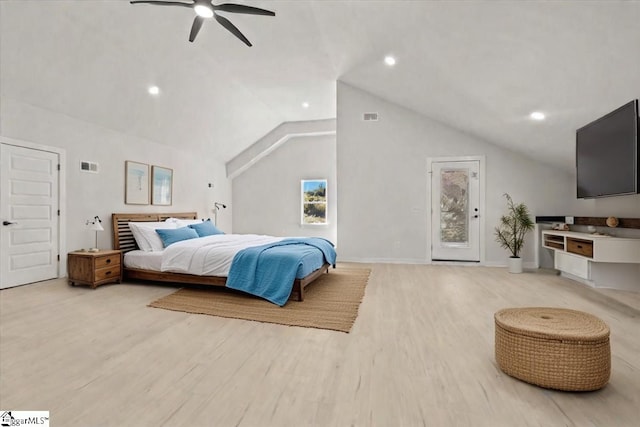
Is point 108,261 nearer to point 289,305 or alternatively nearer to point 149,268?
point 149,268

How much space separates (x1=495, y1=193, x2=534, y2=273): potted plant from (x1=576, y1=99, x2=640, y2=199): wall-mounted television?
1308 mm

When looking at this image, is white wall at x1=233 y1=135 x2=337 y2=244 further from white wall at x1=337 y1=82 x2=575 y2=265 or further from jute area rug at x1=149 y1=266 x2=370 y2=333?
jute area rug at x1=149 y1=266 x2=370 y2=333

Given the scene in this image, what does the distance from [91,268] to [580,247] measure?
629cm

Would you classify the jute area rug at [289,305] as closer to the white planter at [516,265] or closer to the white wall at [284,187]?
the white planter at [516,265]

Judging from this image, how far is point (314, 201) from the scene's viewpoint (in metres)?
8.78

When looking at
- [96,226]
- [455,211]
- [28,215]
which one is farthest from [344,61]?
[28,215]

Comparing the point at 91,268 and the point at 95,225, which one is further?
the point at 95,225

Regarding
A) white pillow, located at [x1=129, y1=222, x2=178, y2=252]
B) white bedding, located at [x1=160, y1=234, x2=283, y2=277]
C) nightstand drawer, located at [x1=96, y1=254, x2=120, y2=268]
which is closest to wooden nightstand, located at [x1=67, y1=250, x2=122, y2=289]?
nightstand drawer, located at [x1=96, y1=254, x2=120, y2=268]

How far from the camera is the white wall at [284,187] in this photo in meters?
8.73

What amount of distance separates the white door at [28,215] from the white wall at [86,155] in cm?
18

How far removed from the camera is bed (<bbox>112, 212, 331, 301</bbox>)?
402 cm

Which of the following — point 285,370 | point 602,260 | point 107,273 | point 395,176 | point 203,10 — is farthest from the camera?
point 395,176

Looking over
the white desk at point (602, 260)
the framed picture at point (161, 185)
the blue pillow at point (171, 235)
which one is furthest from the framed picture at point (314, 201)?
the white desk at point (602, 260)

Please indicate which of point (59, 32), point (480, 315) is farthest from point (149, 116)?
point (480, 315)
